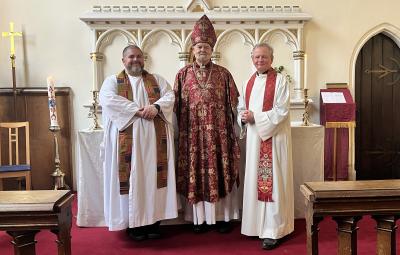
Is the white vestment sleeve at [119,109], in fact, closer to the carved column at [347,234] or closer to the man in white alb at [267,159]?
the man in white alb at [267,159]

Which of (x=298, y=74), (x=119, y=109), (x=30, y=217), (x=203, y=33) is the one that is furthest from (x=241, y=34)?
(x=30, y=217)

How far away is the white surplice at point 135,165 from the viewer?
123 inches

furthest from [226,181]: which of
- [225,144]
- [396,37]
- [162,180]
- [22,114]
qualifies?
[396,37]

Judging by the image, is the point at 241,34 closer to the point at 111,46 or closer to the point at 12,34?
the point at 111,46

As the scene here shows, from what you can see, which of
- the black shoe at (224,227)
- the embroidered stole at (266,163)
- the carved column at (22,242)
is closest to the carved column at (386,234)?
the embroidered stole at (266,163)

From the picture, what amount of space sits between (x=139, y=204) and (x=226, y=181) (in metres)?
0.79

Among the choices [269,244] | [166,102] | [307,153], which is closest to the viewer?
[269,244]

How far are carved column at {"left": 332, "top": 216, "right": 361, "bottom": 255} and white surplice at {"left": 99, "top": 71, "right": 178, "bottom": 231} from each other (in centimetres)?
172

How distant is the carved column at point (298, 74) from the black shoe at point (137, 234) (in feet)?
10.6

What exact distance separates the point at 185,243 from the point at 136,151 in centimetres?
91

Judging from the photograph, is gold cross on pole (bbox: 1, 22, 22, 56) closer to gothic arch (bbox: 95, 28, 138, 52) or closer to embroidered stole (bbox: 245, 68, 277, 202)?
gothic arch (bbox: 95, 28, 138, 52)

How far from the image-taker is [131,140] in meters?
3.18

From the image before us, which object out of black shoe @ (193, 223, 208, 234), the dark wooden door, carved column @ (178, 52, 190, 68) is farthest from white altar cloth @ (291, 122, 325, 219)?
the dark wooden door

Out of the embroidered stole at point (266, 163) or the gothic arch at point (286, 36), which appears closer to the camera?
the embroidered stole at point (266, 163)
